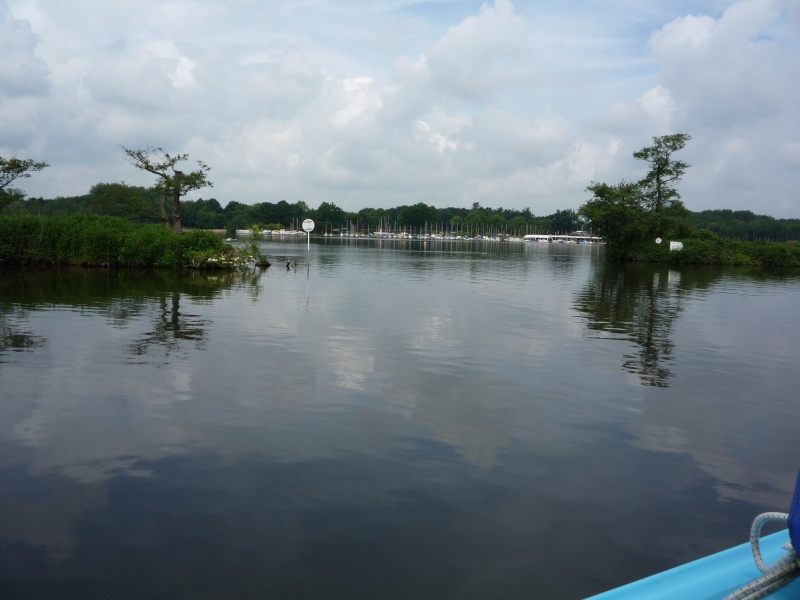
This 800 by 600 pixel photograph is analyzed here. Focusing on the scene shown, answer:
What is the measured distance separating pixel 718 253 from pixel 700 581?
68.4m

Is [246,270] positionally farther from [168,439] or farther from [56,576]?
[56,576]

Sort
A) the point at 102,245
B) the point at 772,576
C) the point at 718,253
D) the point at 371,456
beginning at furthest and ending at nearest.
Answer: the point at 718,253
the point at 102,245
the point at 371,456
the point at 772,576

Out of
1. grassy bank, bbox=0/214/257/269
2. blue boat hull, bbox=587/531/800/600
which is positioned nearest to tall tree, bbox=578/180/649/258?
grassy bank, bbox=0/214/257/269

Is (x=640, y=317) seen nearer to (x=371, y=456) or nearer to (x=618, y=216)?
(x=371, y=456)

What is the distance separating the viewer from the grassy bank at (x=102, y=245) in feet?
99.3

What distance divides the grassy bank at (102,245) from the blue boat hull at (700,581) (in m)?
31.4

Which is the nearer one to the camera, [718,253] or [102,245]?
[102,245]

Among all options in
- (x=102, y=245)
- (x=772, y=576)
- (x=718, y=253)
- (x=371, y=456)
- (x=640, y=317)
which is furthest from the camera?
(x=718, y=253)

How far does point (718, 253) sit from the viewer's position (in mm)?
63531

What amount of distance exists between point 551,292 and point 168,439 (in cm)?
2286

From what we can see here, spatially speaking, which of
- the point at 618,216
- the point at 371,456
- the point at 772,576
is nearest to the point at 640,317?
the point at 371,456

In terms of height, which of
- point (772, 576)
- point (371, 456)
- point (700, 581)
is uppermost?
point (772, 576)

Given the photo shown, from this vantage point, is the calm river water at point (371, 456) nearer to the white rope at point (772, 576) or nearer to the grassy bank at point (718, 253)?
the white rope at point (772, 576)

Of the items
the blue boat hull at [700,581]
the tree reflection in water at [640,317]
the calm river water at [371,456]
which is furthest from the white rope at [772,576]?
the tree reflection in water at [640,317]
